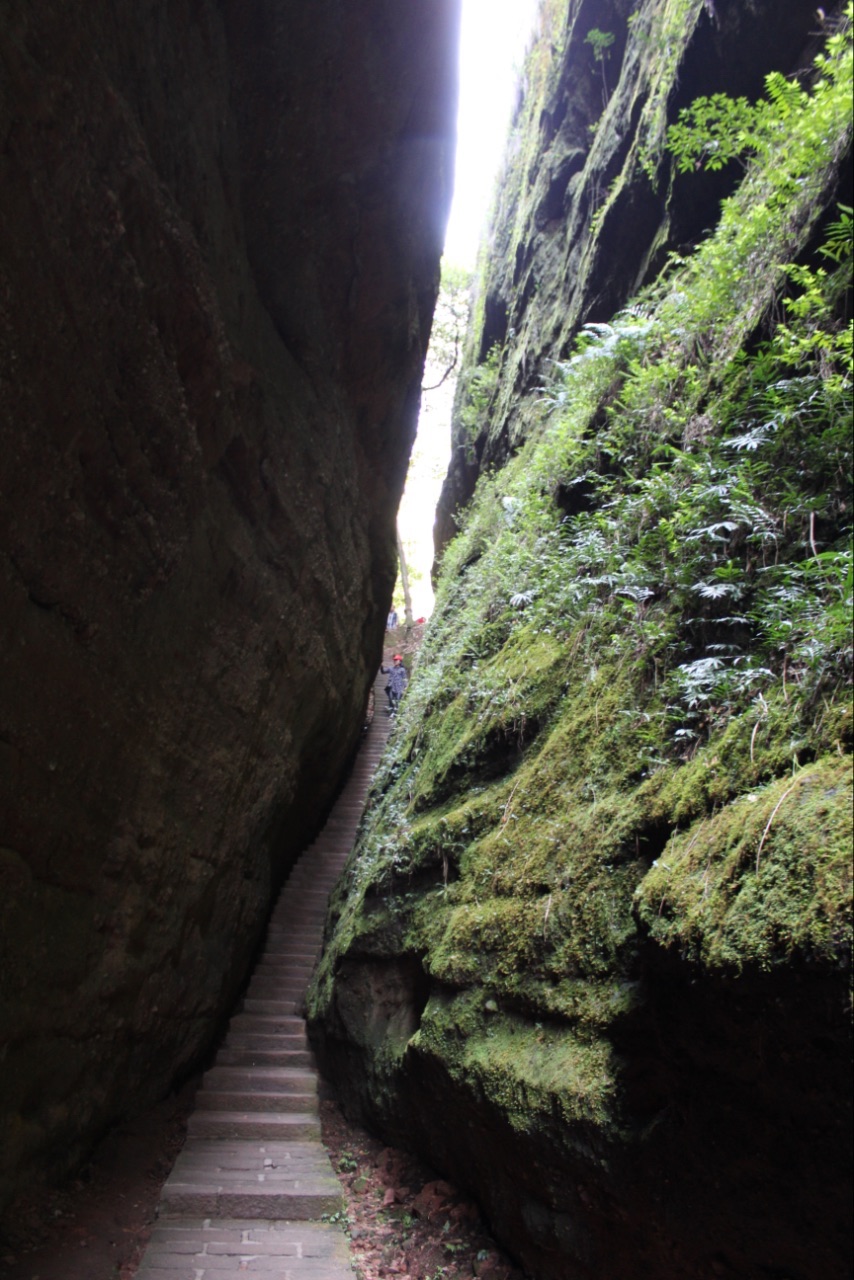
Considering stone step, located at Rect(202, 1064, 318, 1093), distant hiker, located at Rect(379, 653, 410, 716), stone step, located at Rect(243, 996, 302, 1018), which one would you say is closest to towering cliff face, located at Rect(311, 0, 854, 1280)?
stone step, located at Rect(202, 1064, 318, 1093)

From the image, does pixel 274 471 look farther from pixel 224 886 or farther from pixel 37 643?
pixel 224 886

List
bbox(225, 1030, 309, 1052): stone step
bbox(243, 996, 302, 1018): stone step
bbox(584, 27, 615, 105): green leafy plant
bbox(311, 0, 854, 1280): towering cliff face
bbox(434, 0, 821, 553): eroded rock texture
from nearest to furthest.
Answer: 1. bbox(311, 0, 854, 1280): towering cliff face
2. bbox(434, 0, 821, 553): eroded rock texture
3. bbox(225, 1030, 309, 1052): stone step
4. bbox(243, 996, 302, 1018): stone step
5. bbox(584, 27, 615, 105): green leafy plant

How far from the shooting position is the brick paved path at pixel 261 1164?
4.95 meters

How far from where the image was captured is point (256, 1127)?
6.98 m

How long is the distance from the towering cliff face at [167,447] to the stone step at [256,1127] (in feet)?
1.99

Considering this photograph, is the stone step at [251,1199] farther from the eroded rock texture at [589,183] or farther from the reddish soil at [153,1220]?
the eroded rock texture at [589,183]

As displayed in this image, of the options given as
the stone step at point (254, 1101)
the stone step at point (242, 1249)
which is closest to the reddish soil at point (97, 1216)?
the stone step at point (242, 1249)

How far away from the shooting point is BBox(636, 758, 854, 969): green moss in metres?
2.54

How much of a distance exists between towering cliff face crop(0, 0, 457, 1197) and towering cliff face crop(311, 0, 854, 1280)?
72.3 inches

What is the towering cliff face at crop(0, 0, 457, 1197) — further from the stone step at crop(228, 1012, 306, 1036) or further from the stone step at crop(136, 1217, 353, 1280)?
the stone step at crop(136, 1217, 353, 1280)

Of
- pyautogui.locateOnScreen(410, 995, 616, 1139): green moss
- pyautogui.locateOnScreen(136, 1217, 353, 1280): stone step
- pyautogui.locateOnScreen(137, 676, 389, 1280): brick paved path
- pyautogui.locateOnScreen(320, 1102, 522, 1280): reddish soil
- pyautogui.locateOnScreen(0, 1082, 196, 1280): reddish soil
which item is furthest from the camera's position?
pyautogui.locateOnScreen(137, 676, 389, 1280): brick paved path

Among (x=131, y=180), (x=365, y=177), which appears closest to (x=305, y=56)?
(x=365, y=177)

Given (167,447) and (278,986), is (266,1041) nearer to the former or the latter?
(278,986)

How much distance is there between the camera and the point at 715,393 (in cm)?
528
